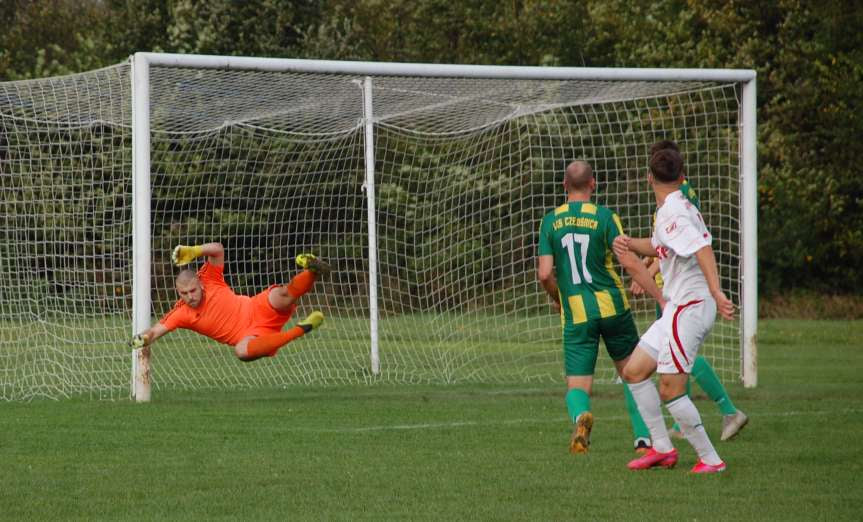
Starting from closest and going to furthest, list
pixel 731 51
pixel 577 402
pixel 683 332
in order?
1. pixel 683 332
2. pixel 577 402
3. pixel 731 51

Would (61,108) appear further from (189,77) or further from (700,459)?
(700,459)

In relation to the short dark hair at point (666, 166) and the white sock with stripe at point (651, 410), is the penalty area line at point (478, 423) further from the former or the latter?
the short dark hair at point (666, 166)

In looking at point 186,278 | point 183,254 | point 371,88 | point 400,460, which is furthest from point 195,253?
point 371,88

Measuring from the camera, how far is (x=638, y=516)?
240 inches

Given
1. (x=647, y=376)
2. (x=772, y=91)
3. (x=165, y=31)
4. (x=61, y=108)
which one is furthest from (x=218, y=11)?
(x=647, y=376)

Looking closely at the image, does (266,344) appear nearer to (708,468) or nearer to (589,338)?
(589,338)

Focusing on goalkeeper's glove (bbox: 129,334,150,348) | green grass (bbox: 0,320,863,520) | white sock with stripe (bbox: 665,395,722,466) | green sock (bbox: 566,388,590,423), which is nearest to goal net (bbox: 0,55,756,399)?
goalkeeper's glove (bbox: 129,334,150,348)

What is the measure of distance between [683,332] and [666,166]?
3.01 feet

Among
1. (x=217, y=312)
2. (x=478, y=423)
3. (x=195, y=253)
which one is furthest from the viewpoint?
(x=217, y=312)

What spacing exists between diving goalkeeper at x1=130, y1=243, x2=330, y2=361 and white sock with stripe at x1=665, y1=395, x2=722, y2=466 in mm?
3861

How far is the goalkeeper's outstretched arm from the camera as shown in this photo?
10.5m

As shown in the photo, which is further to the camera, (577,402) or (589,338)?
(589,338)

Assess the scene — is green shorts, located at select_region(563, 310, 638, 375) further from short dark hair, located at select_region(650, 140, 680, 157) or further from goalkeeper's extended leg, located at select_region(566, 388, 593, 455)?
short dark hair, located at select_region(650, 140, 680, 157)

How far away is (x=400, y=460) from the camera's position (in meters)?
7.87
